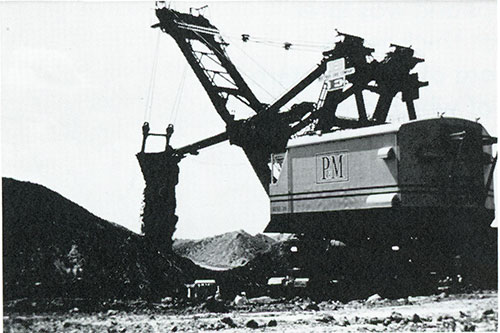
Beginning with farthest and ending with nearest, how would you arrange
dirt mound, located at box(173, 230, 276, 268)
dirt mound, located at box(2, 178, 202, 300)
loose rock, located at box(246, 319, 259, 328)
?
dirt mound, located at box(173, 230, 276, 268) < dirt mound, located at box(2, 178, 202, 300) < loose rock, located at box(246, 319, 259, 328)

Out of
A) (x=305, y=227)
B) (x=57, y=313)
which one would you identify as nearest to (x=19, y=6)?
(x=57, y=313)

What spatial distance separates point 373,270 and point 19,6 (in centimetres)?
794

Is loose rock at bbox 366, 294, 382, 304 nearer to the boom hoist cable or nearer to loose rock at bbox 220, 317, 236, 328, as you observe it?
loose rock at bbox 220, 317, 236, 328

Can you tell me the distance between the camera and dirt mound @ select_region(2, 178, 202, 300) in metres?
12.7

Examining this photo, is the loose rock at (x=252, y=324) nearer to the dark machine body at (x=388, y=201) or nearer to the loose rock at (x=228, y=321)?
the loose rock at (x=228, y=321)

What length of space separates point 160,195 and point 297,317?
12.5 m

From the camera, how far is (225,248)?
31156 mm

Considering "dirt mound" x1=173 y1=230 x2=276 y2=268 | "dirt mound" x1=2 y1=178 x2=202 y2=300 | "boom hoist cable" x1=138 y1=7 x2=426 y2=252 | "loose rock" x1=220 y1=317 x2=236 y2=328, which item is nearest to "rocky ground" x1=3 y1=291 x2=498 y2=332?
"loose rock" x1=220 y1=317 x2=236 y2=328

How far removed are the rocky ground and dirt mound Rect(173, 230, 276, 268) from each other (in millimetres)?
15608

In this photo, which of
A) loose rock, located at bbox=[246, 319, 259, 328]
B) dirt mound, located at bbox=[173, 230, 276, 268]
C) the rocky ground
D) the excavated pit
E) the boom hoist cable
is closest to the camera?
the rocky ground

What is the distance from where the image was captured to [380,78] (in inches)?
733

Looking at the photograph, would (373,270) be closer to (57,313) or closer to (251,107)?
(57,313)

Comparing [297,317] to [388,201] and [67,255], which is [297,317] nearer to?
[388,201]

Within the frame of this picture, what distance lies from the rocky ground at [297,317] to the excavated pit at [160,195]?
9.51 metres
